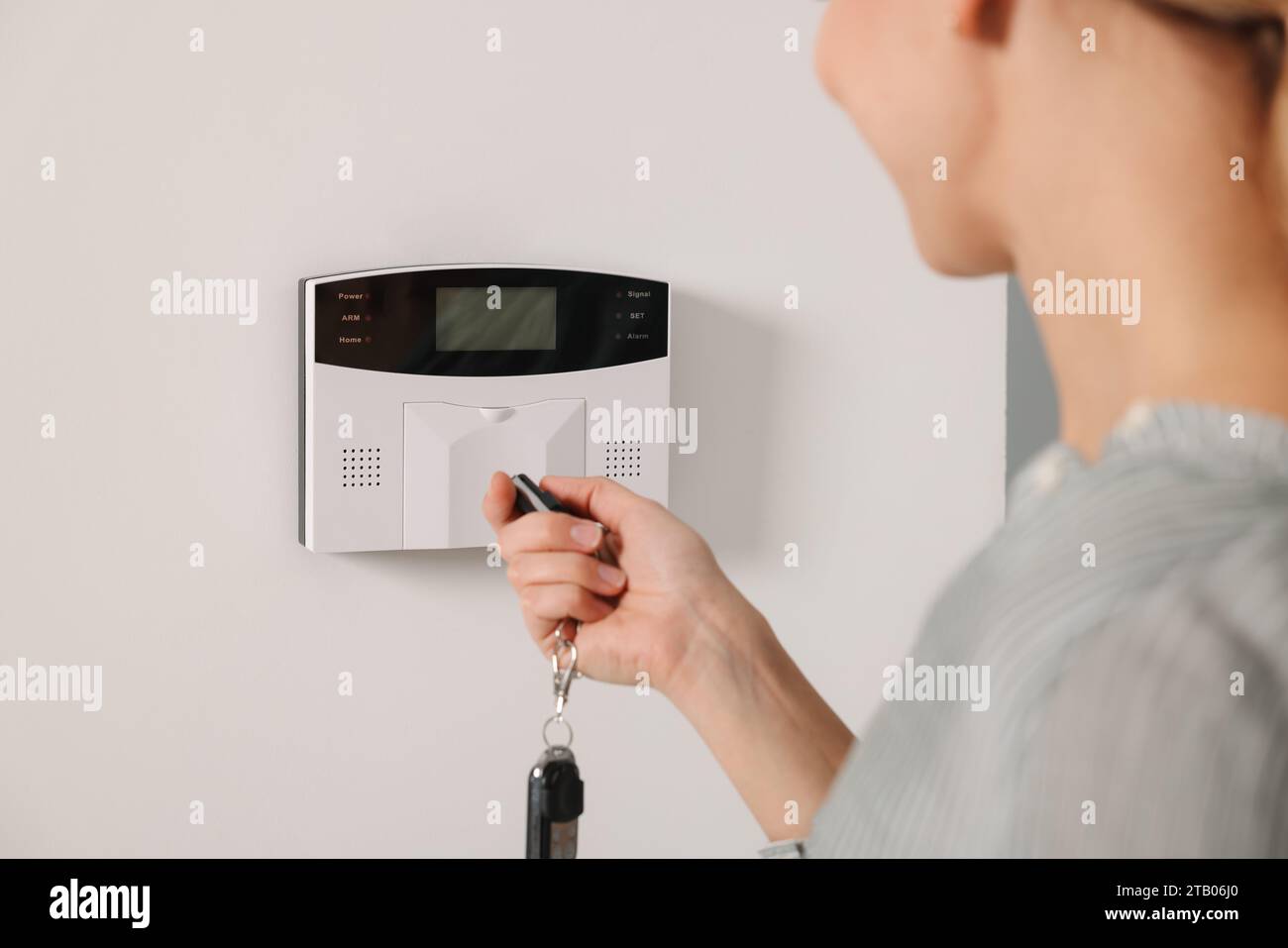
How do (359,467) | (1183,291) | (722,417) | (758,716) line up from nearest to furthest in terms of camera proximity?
(1183,291) → (758,716) → (359,467) → (722,417)

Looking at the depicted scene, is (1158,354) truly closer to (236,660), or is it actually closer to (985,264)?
(985,264)

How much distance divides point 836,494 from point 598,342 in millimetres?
313

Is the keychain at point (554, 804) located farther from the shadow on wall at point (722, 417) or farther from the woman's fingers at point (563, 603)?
the shadow on wall at point (722, 417)

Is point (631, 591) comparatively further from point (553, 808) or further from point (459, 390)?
point (459, 390)

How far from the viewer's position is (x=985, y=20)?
1.46 ft

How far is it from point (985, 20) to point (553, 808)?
1.70 ft

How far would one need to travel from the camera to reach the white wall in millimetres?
1101

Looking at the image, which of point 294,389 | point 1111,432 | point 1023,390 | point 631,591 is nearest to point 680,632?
point 631,591

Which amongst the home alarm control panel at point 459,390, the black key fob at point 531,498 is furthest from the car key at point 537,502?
the home alarm control panel at point 459,390

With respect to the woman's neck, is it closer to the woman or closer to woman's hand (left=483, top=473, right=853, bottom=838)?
the woman

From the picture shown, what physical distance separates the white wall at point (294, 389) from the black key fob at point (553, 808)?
476 millimetres

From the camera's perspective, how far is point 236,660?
1.16 m
